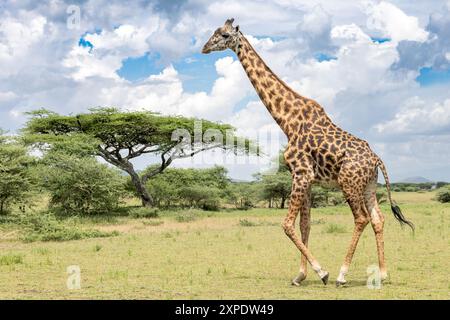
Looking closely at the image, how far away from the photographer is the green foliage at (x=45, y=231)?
17656 millimetres

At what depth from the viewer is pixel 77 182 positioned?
27031 millimetres

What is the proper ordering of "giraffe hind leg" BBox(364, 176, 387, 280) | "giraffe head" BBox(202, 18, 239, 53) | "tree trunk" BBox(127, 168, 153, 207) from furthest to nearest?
"tree trunk" BBox(127, 168, 153, 207) → "giraffe head" BBox(202, 18, 239, 53) → "giraffe hind leg" BBox(364, 176, 387, 280)

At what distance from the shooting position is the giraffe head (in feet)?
31.8

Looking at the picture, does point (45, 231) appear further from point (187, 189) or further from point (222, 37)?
point (187, 189)

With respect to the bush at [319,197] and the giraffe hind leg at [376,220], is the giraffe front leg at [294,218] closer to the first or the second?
the giraffe hind leg at [376,220]

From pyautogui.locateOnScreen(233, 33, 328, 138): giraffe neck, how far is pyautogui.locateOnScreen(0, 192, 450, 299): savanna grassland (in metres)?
2.81

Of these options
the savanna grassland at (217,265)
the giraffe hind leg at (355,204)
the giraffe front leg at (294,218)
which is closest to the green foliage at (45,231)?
the savanna grassland at (217,265)

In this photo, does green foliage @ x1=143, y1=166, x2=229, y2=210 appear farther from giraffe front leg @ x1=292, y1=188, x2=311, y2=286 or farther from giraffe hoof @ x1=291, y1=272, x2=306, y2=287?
giraffe hoof @ x1=291, y1=272, x2=306, y2=287

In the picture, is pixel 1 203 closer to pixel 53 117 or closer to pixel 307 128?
pixel 53 117

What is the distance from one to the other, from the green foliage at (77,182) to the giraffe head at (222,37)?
1831 cm

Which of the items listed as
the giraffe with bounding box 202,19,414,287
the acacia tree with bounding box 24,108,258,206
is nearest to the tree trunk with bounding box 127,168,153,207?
the acacia tree with bounding box 24,108,258,206

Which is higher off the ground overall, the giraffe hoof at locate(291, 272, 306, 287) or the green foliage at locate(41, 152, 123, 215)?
the green foliage at locate(41, 152, 123, 215)
